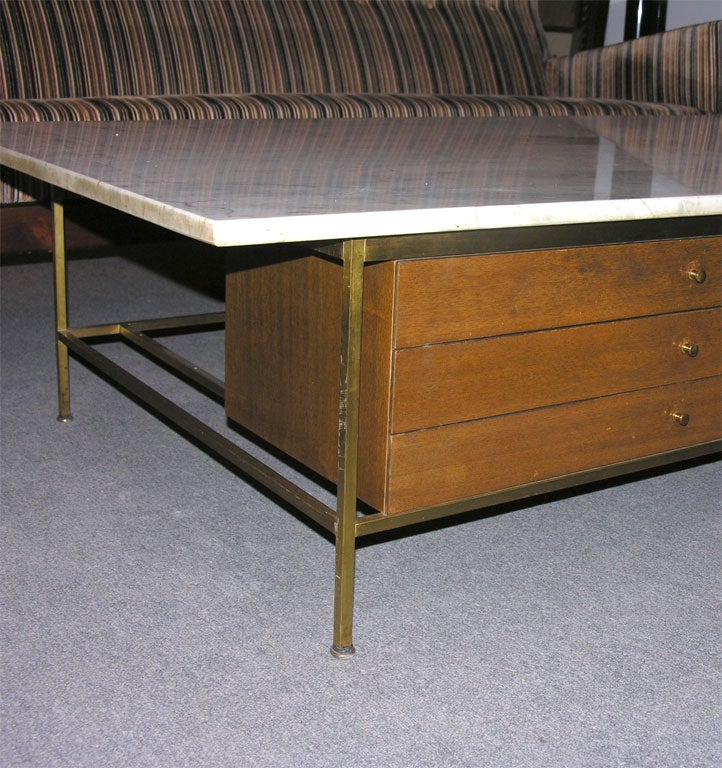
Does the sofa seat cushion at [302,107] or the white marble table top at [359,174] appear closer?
the white marble table top at [359,174]

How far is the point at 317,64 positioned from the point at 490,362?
2.20m

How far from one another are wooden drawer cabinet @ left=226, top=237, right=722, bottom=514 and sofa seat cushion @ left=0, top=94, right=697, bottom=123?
3.88 feet

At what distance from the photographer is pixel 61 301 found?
201cm

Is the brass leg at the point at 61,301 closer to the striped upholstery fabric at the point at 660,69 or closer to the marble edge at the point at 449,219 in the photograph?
the marble edge at the point at 449,219

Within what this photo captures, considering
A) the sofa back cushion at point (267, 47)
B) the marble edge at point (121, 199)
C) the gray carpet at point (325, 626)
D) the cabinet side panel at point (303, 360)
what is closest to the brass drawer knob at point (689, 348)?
the gray carpet at point (325, 626)

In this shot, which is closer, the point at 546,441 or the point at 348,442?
the point at 348,442

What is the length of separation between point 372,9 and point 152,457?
2111 millimetres

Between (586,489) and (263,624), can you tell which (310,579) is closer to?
(263,624)

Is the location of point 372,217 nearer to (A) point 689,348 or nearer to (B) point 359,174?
(B) point 359,174

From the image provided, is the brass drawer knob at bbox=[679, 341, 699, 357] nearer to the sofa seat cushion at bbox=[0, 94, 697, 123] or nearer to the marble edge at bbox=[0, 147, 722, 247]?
the marble edge at bbox=[0, 147, 722, 247]

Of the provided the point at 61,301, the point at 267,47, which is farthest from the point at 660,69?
the point at 61,301

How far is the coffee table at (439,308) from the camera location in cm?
119

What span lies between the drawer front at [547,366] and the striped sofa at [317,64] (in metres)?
1.60

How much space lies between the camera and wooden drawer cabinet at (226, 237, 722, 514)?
4.09 ft
